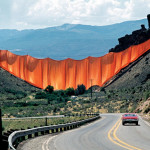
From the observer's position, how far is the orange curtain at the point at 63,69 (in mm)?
132500

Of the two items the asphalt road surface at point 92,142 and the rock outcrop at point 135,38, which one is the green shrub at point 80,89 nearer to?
the rock outcrop at point 135,38

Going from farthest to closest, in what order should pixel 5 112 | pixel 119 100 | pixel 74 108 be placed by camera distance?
pixel 119 100 < pixel 74 108 < pixel 5 112

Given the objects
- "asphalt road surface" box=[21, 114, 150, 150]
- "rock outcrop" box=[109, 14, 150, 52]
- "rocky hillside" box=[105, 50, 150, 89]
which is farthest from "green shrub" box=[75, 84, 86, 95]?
"asphalt road surface" box=[21, 114, 150, 150]

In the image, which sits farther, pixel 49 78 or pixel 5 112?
pixel 49 78

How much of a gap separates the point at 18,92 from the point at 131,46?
135ft

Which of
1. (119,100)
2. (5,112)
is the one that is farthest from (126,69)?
(5,112)

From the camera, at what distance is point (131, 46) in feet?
422

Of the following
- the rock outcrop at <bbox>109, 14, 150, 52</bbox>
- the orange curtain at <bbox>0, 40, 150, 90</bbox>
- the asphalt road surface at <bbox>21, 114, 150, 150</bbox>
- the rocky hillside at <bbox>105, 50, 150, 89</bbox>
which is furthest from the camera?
the orange curtain at <bbox>0, 40, 150, 90</bbox>

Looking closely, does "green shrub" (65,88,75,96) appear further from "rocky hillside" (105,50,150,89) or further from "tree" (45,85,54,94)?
"rocky hillside" (105,50,150,89)

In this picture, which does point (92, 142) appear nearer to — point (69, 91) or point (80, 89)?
point (69, 91)

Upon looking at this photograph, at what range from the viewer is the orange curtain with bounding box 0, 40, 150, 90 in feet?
435

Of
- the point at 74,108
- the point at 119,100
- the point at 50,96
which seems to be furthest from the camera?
the point at 50,96

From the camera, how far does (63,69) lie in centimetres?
13588

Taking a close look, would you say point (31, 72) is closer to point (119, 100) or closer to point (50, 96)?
point (50, 96)
